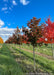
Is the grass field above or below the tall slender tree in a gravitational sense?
below

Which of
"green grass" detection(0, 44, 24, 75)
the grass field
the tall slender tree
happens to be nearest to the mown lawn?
the grass field

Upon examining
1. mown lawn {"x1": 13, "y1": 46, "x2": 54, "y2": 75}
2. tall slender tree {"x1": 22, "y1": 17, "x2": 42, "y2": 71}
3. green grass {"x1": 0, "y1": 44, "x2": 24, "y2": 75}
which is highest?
tall slender tree {"x1": 22, "y1": 17, "x2": 42, "y2": 71}

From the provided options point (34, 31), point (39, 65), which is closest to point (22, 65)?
point (39, 65)

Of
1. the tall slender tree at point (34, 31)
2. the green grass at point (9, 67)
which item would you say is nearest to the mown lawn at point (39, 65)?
the green grass at point (9, 67)

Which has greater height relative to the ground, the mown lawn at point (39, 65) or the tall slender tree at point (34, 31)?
the tall slender tree at point (34, 31)

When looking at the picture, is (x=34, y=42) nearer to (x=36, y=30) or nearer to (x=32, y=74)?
(x=36, y=30)

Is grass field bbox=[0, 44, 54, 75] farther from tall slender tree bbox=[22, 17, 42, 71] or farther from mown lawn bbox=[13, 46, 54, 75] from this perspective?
tall slender tree bbox=[22, 17, 42, 71]

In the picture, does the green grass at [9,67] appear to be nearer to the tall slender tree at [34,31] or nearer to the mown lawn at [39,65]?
the mown lawn at [39,65]

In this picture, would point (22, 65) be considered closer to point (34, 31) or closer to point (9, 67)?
point (9, 67)

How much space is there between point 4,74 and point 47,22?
10.6 meters

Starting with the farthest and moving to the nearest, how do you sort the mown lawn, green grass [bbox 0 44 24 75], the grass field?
the mown lawn < the grass field < green grass [bbox 0 44 24 75]

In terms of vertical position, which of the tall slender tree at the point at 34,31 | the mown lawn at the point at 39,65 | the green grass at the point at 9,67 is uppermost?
the tall slender tree at the point at 34,31

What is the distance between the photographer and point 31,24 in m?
8.71

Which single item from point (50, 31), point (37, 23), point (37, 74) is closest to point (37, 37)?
point (37, 23)
